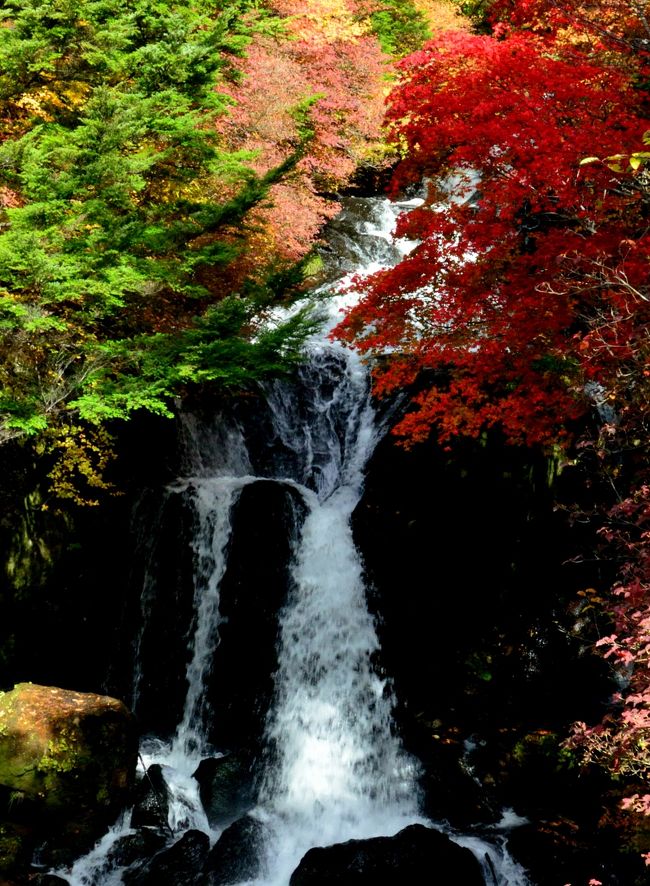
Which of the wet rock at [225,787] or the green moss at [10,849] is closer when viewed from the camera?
the green moss at [10,849]

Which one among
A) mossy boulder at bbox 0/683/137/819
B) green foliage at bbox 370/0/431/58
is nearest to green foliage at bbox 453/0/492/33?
green foliage at bbox 370/0/431/58

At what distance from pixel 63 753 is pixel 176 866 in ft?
6.51

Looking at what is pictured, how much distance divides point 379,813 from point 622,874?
3133 millimetres

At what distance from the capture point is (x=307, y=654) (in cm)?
1027

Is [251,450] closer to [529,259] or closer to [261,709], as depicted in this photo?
[261,709]

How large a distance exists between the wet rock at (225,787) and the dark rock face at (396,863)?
162cm

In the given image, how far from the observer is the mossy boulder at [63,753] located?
7.87 m

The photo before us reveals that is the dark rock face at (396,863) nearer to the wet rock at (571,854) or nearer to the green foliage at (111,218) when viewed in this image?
the wet rock at (571,854)

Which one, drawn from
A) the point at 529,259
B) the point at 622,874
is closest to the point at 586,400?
the point at 529,259

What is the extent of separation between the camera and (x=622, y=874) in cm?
723

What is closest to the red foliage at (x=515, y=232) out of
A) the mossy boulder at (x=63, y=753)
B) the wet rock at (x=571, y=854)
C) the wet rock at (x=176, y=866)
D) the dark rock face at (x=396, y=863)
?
the wet rock at (x=571, y=854)

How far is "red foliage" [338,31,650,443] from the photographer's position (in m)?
7.28

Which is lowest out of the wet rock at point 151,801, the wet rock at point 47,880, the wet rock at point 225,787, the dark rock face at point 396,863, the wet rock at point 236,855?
the wet rock at point 225,787

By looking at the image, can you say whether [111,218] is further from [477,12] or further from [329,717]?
[477,12]
